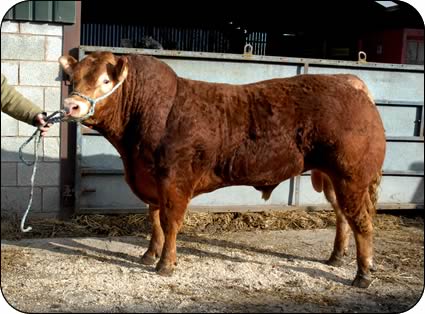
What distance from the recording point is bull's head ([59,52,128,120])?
3.11 m

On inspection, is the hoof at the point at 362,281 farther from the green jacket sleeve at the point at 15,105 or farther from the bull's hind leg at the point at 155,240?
the green jacket sleeve at the point at 15,105

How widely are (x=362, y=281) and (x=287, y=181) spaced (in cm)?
182

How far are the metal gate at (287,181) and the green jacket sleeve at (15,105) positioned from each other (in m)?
1.63

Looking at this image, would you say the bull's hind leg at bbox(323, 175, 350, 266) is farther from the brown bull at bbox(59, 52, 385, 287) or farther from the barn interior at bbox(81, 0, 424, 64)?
the barn interior at bbox(81, 0, 424, 64)

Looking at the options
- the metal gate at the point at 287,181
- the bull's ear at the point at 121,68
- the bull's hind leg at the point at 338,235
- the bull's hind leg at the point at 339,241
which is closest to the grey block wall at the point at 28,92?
the metal gate at the point at 287,181

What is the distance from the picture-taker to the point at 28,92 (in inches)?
174

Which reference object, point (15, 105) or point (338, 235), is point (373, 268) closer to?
point (338, 235)

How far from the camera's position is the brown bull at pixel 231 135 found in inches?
133

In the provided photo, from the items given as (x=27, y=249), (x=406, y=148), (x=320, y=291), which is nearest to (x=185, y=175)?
(x=320, y=291)

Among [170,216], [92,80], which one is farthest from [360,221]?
[92,80]

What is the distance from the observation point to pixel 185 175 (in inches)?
134

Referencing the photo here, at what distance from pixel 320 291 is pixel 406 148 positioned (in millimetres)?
2563

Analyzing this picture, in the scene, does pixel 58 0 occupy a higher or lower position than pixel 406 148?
higher

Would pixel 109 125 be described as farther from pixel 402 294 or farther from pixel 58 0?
pixel 402 294
